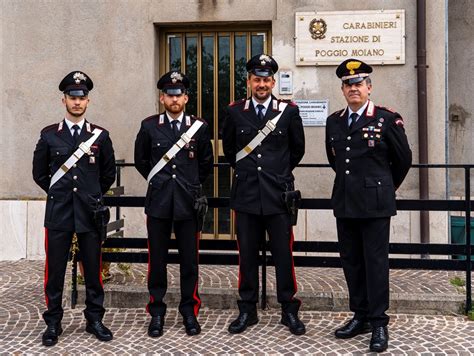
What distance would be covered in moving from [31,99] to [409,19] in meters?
4.97

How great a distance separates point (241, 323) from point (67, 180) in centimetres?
176

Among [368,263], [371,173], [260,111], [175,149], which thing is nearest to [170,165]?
[175,149]

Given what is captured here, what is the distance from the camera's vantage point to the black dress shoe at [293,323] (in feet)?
13.3

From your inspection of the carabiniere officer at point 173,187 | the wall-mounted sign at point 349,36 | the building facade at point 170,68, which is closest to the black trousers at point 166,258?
the carabiniere officer at point 173,187

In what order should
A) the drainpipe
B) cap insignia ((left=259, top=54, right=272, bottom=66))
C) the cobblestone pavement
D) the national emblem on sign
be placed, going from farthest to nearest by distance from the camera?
the national emblem on sign, the drainpipe, cap insignia ((left=259, top=54, right=272, bottom=66)), the cobblestone pavement

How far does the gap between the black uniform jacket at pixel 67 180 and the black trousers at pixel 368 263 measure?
6.35ft

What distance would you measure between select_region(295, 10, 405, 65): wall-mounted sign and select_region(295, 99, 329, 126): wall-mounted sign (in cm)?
48

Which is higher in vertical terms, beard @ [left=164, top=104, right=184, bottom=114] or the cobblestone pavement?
beard @ [left=164, top=104, right=184, bottom=114]

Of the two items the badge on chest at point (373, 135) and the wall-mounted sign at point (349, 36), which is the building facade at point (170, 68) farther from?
the badge on chest at point (373, 135)

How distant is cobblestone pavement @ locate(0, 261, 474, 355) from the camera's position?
379 cm

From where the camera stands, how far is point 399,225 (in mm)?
6375

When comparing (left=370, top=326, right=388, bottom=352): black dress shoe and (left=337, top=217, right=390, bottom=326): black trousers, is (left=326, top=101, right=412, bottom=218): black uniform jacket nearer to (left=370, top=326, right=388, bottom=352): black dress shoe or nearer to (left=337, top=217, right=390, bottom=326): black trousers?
(left=337, top=217, right=390, bottom=326): black trousers

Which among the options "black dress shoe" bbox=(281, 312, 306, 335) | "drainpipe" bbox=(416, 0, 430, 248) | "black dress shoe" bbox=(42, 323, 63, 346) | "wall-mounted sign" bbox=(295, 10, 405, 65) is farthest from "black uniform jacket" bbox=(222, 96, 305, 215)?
"drainpipe" bbox=(416, 0, 430, 248)

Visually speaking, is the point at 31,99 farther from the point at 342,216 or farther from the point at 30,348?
the point at 342,216
